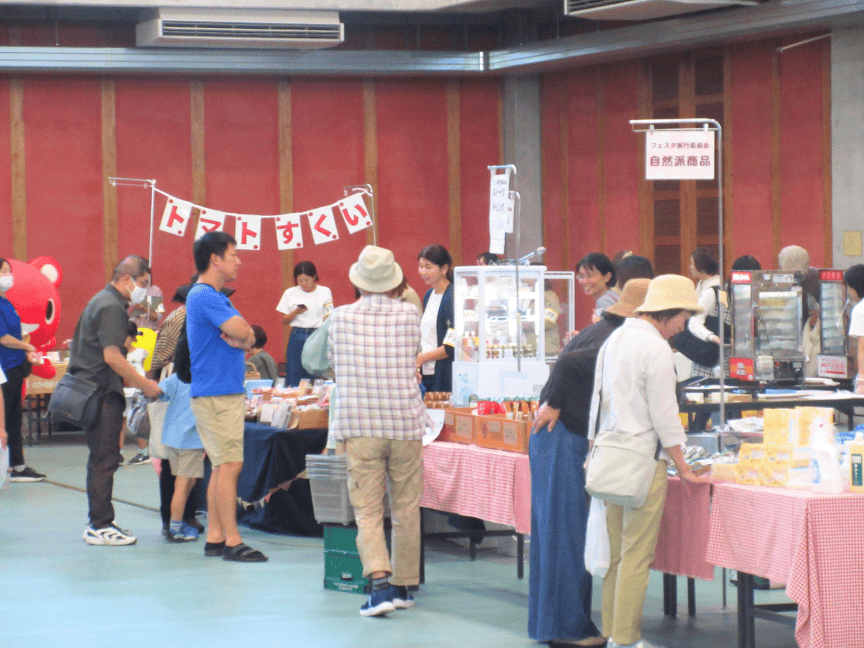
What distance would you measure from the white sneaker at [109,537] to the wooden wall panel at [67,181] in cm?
564

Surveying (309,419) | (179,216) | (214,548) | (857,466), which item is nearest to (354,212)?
(179,216)

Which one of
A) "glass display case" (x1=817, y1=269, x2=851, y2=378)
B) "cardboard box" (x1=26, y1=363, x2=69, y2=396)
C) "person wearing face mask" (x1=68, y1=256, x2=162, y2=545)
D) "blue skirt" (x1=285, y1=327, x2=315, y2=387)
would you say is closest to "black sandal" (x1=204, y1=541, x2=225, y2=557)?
"person wearing face mask" (x1=68, y1=256, x2=162, y2=545)

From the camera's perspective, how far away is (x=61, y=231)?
1157 cm

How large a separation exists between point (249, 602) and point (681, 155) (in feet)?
8.21

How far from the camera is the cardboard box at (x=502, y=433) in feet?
15.2

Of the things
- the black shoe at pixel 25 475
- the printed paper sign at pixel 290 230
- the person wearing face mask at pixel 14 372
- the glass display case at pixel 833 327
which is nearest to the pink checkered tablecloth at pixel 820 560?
the glass display case at pixel 833 327

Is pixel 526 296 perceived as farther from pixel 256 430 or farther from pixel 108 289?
pixel 108 289

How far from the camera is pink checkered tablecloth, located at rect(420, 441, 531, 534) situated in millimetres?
4594

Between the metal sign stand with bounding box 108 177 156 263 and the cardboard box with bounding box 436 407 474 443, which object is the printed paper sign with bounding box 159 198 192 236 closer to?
the metal sign stand with bounding box 108 177 156 263

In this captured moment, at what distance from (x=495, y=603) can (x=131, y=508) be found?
10.3 ft

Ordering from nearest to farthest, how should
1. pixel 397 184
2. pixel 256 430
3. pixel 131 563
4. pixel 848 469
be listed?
pixel 848 469
pixel 131 563
pixel 256 430
pixel 397 184

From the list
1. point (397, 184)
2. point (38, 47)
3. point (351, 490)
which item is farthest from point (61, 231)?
point (351, 490)

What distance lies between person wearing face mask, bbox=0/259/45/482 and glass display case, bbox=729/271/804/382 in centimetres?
476

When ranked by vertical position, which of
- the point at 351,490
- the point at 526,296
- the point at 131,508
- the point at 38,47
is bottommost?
the point at 131,508
